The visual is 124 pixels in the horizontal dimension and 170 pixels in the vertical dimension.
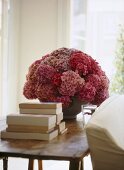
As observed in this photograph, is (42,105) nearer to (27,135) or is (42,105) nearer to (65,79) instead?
(27,135)

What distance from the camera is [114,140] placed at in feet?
3.20

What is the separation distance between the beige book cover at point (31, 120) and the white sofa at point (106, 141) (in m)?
0.37

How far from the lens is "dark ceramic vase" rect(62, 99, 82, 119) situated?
77.7 inches

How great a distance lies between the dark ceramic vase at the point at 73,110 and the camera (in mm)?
1973

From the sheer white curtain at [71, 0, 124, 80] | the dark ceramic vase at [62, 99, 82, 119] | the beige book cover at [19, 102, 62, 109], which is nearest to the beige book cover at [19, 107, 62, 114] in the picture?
the beige book cover at [19, 102, 62, 109]

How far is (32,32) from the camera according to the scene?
4219 millimetres

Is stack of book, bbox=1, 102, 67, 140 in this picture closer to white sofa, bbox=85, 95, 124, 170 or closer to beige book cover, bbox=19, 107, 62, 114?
beige book cover, bbox=19, 107, 62, 114

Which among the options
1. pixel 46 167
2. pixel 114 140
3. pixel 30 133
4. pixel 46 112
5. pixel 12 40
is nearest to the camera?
pixel 114 140

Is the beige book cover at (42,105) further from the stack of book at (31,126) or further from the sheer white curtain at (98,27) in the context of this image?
the sheer white curtain at (98,27)

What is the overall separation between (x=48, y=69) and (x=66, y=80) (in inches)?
5.0

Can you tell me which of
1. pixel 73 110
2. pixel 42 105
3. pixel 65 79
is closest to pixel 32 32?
pixel 73 110

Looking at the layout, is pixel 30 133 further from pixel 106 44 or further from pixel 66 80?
pixel 106 44

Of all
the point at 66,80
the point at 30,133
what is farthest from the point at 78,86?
the point at 30,133

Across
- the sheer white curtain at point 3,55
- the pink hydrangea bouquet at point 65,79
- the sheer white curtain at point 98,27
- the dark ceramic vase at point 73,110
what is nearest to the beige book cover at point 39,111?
the pink hydrangea bouquet at point 65,79
